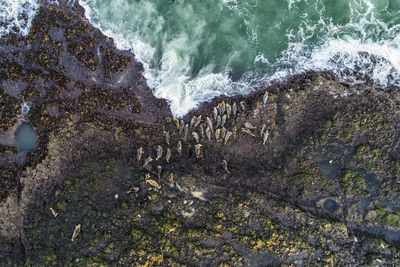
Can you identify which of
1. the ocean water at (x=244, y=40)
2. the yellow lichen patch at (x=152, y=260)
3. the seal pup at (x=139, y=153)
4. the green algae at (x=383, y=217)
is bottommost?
the yellow lichen patch at (x=152, y=260)

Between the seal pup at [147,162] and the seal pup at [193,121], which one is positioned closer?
the seal pup at [147,162]

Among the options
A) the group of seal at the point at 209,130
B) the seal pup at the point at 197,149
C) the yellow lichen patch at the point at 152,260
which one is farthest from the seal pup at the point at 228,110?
the yellow lichen patch at the point at 152,260

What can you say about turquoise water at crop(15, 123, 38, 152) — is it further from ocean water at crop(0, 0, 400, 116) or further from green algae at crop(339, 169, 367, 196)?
green algae at crop(339, 169, 367, 196)

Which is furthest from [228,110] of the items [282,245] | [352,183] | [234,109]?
[352,183]

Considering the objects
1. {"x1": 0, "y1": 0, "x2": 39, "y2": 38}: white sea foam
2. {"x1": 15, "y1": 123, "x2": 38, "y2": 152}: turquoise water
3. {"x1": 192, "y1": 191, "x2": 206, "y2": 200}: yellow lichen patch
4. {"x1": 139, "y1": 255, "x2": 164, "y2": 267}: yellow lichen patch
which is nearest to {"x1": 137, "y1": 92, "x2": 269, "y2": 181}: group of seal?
{"x1": 192, "y1": 191, "x2": 206, "y2": 200}: yellow lichen patch

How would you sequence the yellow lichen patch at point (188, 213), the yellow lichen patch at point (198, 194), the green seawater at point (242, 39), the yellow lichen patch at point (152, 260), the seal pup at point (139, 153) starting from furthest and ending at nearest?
1. the green seawater at point (242, 39)
2. the seal pup at point (139, 153)
3. the yellow lichen patch at point (198, 194)
4. the yellow lichen patch at point (188, 213)
5. the yellow lichen patch at point (152, 260)

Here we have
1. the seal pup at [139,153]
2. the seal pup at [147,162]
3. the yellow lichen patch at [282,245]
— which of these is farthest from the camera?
the seal pup at [139,153]

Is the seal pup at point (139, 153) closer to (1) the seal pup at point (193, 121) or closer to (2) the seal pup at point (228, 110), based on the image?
(1) the seal pup at point (193, 121)
